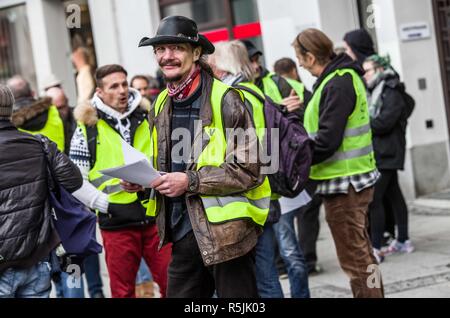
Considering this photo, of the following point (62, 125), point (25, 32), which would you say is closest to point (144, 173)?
point (62, 125)

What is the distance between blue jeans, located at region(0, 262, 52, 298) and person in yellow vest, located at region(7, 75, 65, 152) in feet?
7.73

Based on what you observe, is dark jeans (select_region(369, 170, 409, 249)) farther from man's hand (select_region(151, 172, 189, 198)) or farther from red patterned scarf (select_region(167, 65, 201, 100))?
man's hand (select_region(151, 172, 189, 198))

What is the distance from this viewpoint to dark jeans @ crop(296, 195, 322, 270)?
8539mm

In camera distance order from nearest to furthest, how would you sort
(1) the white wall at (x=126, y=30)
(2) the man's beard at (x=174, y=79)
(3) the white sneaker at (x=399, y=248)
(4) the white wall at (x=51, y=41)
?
(2) the man's beard at (x=174, y=79) → (3) the white sneaker at (x=399, y=248) → (1) the white wall at (x=126, y=30) → (4) the white wall at (x=51, y=41)

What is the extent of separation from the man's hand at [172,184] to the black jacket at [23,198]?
1006 millimetres

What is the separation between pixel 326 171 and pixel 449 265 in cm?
213

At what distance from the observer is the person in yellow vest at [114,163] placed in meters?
6.50

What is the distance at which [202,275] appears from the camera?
513cm

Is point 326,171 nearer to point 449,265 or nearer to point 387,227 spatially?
point 449,265

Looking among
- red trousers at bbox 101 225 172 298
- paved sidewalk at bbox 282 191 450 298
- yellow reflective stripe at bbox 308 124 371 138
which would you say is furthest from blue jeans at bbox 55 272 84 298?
yellow reflective stripe at bbox 308 124 371 138

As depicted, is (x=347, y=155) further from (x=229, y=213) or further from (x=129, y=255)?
(x=229, y=213)

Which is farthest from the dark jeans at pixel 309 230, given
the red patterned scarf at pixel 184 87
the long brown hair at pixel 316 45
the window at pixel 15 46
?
the window at pixel 15 46

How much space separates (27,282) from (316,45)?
2.55 meters

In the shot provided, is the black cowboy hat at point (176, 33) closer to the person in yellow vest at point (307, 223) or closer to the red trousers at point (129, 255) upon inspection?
the red trousers at point (129, 255)
